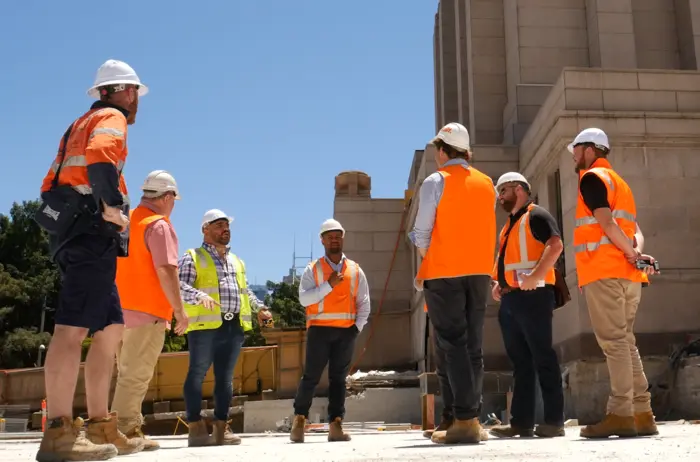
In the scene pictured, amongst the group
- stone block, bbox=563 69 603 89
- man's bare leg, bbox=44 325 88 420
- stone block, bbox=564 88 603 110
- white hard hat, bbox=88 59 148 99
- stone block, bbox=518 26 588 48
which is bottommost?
man's bare leg, bbox=44 325 88 420

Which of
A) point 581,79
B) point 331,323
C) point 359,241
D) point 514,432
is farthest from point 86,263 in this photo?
point 359,241

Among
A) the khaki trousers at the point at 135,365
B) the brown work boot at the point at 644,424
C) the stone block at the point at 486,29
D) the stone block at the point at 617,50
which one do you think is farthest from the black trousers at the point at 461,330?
the stone block at the point at 486,29

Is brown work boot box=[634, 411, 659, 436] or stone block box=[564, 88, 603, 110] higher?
stone block box=[564, 88, 603, 110]

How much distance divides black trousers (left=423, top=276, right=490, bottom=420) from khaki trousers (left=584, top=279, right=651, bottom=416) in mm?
886

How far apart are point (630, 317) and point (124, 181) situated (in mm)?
3697

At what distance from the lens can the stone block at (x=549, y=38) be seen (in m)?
17.9

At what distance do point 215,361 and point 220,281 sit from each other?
0.71 m

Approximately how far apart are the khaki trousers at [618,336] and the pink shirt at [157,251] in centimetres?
318

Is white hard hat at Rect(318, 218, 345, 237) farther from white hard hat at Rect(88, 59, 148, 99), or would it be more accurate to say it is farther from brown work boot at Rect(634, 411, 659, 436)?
brown work boot at Rect(634, 411, 659, 436)

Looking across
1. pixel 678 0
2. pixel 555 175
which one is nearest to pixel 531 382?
pixel 555 175

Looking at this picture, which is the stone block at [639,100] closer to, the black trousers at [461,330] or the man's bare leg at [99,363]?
the black trousers at [461,330]

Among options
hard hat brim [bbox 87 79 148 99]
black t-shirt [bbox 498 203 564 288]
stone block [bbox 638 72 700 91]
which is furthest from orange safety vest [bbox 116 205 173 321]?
stone block [bbox 638 72 700 91]

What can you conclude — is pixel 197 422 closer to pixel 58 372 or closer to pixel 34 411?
pixel 58 372

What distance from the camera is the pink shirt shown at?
6.12 metres
